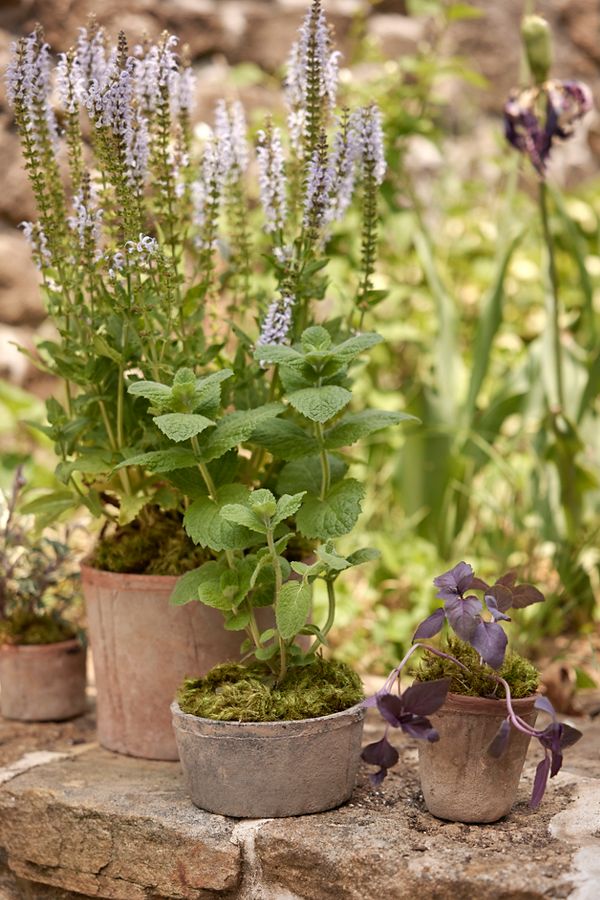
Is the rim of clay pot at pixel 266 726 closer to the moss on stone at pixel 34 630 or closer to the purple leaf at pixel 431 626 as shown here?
the purple leaf at pixel 431 626

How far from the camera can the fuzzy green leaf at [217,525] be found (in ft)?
5.64

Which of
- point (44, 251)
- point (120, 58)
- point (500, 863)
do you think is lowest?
point (500, 863)

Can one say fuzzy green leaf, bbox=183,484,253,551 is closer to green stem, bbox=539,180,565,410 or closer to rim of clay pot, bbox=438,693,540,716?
rim of clay pot, bbox=438,693,540,716

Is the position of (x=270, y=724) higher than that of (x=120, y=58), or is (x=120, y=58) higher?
(x=120, y=58)

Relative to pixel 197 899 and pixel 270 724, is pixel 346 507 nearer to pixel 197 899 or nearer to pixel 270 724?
pixel 270 724

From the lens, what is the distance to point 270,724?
1.66 metres

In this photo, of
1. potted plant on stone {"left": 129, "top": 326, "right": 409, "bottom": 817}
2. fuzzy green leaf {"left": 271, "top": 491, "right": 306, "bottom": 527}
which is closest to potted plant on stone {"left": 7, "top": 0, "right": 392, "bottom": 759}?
potted plant on stone {"left": 129, "top": 326, "right": 409, "bottom": 817}

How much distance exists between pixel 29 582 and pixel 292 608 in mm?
872

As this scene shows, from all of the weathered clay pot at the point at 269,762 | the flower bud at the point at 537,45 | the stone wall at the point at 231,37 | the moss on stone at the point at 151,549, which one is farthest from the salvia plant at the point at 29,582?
the flower bud at the point at 537,45

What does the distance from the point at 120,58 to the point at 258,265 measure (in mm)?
2209

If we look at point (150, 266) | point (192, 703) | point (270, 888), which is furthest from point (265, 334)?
point (270, 888)

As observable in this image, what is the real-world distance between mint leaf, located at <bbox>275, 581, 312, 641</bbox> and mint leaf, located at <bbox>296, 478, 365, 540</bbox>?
97 millimetres

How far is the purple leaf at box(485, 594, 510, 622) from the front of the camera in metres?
1.63

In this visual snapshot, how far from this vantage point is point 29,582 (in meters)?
2.32
